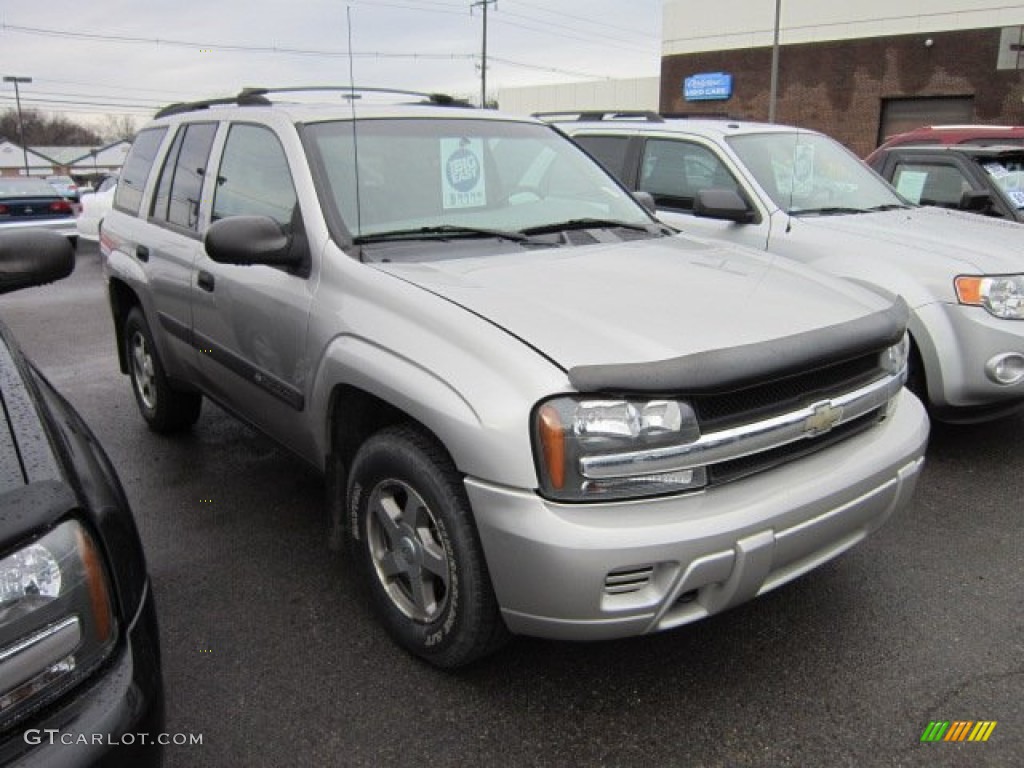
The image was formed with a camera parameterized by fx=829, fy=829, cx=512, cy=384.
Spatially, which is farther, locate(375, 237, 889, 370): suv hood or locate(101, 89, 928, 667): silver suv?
locate(375, 237, 889, 370): suv hood

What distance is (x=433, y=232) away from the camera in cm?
Answer: 312

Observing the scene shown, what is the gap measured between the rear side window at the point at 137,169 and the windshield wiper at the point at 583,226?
239 cm

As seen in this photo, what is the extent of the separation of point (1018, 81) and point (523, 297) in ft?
88.3

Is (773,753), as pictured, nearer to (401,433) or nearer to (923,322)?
(401,433)

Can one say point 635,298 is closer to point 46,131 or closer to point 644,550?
point 644,550

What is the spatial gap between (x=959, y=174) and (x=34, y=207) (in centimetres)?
1346

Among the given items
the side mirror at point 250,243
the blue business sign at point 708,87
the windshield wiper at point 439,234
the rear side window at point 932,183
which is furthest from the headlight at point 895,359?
the blue business sign at point 708,87

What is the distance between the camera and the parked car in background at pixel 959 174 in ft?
21.5

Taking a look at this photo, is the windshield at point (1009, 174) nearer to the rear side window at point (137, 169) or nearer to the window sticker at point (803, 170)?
the window sticker at point (803, 170)

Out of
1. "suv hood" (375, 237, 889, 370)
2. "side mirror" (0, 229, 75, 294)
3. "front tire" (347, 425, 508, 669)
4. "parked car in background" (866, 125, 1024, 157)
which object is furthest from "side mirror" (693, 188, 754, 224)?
"side mirror" (0, 229, 75, 294)

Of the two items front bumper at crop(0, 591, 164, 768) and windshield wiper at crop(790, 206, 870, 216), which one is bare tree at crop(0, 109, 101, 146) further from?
front bumper at crop(0, 591, 164, 768)

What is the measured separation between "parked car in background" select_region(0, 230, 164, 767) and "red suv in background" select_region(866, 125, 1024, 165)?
747 centimetres

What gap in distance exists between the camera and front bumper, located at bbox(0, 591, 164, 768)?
53.8 inches

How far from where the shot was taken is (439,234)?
10.2 ft
